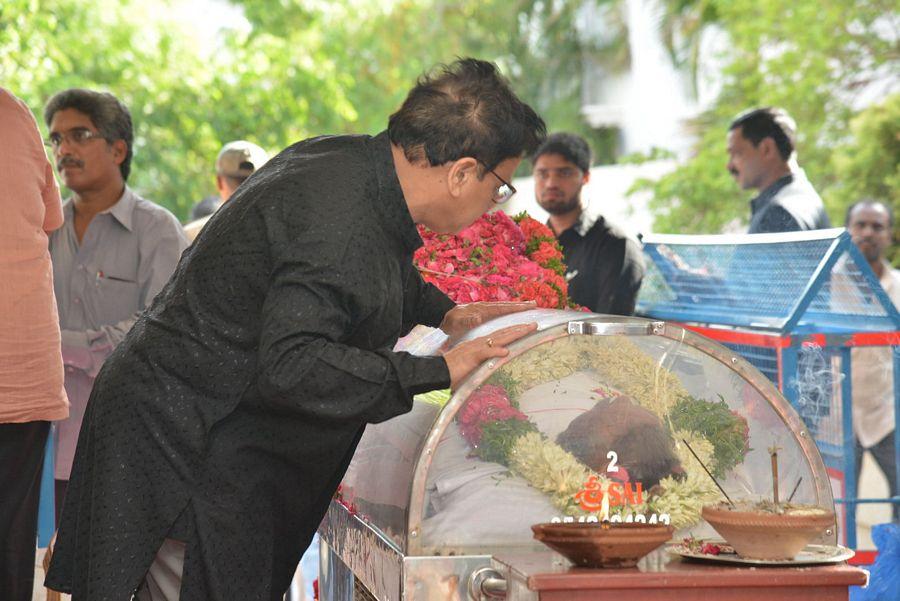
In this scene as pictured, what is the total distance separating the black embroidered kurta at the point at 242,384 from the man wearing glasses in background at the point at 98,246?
6.98 feet

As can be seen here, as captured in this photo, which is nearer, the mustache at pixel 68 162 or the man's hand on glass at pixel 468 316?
the man's hand on glass at pixel 468 316

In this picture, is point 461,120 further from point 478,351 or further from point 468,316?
point 468,316

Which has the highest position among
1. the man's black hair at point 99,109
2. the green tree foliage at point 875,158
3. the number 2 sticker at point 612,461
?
the green tree foliage at point 875,158

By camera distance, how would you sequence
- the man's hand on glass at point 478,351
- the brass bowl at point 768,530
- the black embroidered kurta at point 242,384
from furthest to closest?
1. the man's hand on glass at point 478,351
2. the black embroidered kurta at point 242,384
3. the brass bowl at point 768,530

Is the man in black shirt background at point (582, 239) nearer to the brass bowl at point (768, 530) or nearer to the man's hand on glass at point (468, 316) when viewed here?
the man's hand on glass at point (468, 316)

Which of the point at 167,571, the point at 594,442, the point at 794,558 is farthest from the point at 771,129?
the point at 167,571

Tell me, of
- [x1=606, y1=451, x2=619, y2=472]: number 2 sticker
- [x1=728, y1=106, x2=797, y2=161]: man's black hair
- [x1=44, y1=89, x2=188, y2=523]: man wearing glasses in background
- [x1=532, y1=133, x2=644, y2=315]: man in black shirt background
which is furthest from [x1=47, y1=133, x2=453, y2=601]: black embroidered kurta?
[x1=728, y1=106, x2=797, y2=161]: man's black hair

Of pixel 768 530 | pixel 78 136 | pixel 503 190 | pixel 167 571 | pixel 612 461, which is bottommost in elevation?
pixel 167 571

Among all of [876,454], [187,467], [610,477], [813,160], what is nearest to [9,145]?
[187,467]

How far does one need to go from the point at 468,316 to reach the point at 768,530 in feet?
4.08

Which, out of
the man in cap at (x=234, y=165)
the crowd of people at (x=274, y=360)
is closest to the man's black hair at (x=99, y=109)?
the man in cap at (x=234, y=165)

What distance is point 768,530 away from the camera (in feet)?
8.53

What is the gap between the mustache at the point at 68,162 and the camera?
16.6 ft

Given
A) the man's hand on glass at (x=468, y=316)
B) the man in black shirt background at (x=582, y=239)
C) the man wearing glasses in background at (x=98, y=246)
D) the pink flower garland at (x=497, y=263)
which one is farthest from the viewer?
the man in black shirt background at (x=582, y=239)
